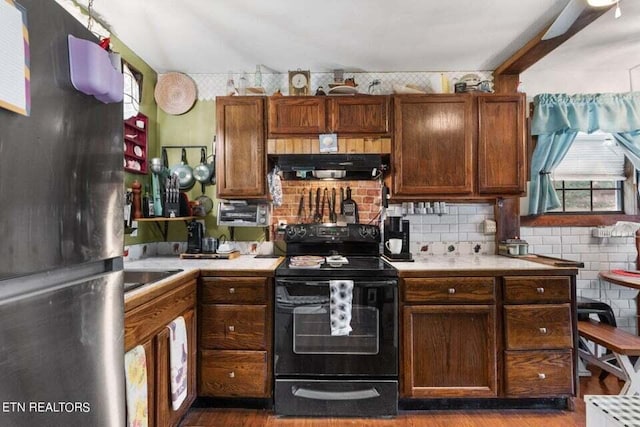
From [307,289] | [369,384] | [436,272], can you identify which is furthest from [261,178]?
[369,384]

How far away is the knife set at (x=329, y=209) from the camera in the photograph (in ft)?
8.93

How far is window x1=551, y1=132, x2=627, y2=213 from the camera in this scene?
9.56 ft

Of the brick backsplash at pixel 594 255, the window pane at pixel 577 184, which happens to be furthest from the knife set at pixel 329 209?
the window pane at pixel 577 184

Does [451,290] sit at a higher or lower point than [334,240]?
lower

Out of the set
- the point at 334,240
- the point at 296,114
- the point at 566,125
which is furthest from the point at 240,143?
the point at 566,125

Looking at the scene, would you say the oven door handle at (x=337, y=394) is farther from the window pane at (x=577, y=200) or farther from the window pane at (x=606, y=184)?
the window pane at (x=606, y=184)

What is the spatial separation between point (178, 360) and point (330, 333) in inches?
34.0

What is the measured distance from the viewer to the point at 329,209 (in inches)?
108

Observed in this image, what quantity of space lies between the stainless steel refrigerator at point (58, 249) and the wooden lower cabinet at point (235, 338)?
122cm

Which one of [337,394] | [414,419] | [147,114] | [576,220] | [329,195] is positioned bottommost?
[414,419]

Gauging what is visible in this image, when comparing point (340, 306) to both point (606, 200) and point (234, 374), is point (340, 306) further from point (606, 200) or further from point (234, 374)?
point (606, 200)

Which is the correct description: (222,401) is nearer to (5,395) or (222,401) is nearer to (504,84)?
(5,395)

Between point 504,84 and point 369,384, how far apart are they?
258 cm

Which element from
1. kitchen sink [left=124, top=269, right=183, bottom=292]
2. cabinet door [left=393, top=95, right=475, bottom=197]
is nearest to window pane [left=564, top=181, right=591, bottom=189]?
cabinet door [left=393, top=95, right=475, bottom=197]
